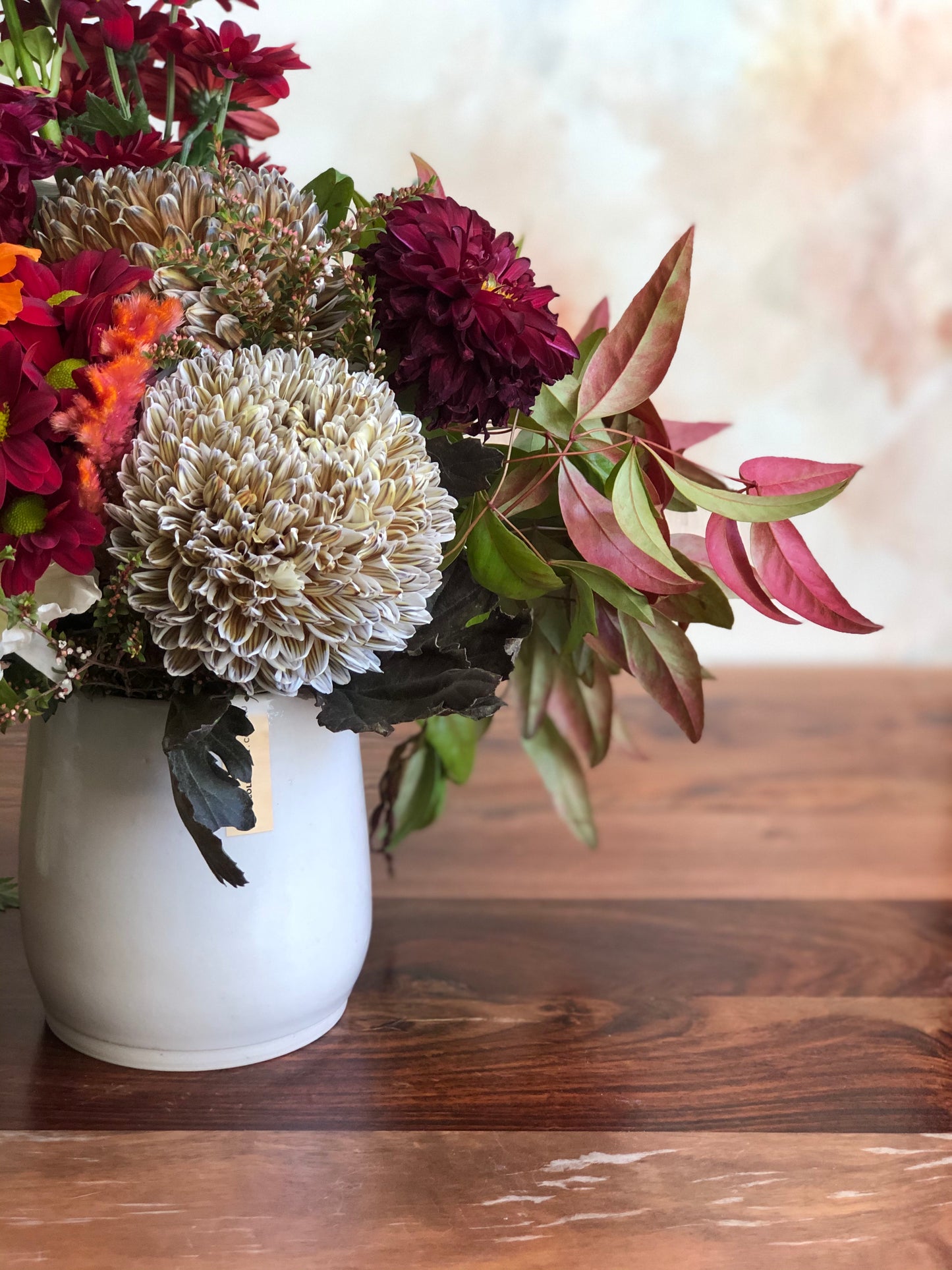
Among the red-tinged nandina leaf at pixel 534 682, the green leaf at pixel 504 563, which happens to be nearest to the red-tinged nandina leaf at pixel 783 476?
the green leaf at pixel 504 563

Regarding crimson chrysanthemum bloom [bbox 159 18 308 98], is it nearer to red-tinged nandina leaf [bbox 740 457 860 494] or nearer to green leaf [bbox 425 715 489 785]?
red-tinged nandina leaf [bbox 740 457 860 494]

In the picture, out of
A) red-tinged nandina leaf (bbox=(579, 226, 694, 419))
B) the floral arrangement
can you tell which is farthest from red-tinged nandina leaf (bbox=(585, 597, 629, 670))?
red-tinged nandina leaf (bbox=(579, 226, 694, 419))

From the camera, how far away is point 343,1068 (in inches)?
20.2

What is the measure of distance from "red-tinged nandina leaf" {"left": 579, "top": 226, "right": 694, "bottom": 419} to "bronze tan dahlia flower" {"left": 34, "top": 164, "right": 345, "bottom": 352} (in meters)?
0.11

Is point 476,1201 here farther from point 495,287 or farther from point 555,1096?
point 495,287

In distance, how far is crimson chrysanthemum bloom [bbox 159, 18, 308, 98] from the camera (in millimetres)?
449

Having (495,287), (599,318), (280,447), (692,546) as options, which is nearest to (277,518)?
(280,447)

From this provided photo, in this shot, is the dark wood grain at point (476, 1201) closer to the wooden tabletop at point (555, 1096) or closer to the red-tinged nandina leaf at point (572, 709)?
the wooden tabletop at point (555, 1096)

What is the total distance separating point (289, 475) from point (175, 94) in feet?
0.87

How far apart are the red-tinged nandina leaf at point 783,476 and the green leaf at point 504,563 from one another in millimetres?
102

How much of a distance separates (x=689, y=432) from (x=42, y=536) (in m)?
0.36

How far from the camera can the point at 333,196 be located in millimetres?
483

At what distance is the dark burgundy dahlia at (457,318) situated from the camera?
400 millimetres

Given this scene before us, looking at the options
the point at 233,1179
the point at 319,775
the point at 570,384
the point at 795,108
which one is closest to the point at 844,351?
the point at 795,108
